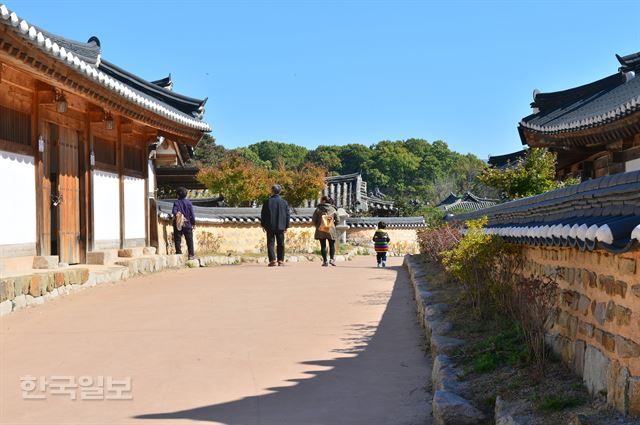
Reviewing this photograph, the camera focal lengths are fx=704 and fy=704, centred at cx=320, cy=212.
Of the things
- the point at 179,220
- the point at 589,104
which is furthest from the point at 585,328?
the point at 589,104

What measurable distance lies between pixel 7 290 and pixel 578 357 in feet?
23.4

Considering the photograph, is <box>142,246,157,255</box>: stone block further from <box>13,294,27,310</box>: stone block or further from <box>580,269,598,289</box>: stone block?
<box>580,269,598,289</box>: stone block

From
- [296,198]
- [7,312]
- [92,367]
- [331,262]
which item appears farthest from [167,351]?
[296,198]

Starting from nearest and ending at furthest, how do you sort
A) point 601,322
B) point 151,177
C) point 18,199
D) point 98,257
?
point 601,322 < point 18,199 < point 98,257 < point 151,177

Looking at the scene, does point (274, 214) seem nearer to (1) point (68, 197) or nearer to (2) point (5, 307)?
(1) point (68, 197)

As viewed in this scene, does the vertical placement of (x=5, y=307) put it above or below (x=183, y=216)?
below

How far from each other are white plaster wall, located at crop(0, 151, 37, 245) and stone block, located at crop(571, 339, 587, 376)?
29.0 ft

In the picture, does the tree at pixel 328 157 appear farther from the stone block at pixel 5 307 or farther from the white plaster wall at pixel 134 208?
the stone block at pixel 5 307

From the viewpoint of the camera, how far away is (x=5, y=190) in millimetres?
10859

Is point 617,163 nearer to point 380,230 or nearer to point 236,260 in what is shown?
point 380,230

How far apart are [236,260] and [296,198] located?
14040 mm

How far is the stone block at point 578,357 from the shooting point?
465cm

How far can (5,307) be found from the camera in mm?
8984

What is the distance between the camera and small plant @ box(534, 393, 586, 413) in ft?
13.3
